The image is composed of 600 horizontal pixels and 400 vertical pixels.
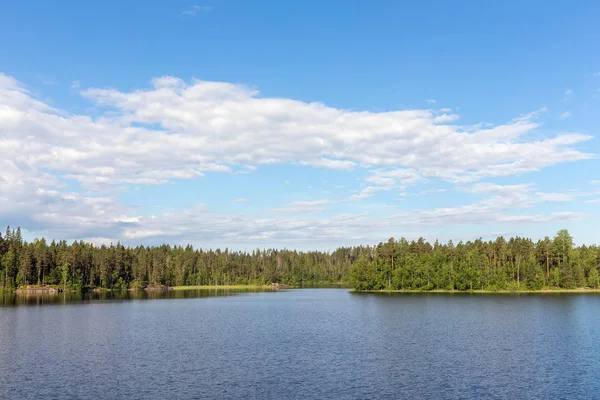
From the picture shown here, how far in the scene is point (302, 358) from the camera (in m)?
63.7

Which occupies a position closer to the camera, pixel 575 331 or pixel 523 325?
pixel 575 331

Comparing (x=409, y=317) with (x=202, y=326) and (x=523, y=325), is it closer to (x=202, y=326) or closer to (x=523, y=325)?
(x=523, y=325)

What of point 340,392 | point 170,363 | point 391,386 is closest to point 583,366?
point 391,386

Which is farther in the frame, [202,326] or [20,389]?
[202,326]

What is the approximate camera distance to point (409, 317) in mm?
113812

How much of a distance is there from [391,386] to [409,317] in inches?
2602

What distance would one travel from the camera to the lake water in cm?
4862

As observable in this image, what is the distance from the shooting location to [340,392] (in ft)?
157

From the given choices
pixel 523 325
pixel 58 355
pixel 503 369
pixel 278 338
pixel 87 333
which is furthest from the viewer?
pixel 523 325

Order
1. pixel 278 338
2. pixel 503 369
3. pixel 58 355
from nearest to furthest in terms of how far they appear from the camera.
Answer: pixel 503 369
pixel 58 355
pixel 278 338

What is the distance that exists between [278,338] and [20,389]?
4147cm

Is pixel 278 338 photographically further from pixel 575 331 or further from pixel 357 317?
pixel 575 331

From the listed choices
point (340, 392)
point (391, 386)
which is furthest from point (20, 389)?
point (391, 386)

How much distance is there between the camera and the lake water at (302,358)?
48.6m
